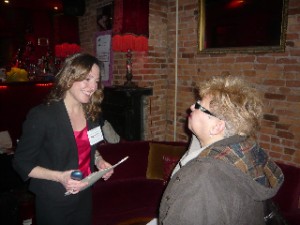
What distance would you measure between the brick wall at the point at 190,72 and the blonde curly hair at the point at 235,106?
160 centimetres

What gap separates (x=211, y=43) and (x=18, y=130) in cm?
321

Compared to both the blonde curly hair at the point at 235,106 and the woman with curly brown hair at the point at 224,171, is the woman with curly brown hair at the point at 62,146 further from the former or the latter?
the blonde curly hair at the point at 235,106

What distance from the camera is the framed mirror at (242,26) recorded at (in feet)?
8.92

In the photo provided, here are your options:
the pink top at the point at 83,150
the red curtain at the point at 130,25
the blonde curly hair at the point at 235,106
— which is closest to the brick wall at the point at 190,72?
the red curtain at the point at 130,25

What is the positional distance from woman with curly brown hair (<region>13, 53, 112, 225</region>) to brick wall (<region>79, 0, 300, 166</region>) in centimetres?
189

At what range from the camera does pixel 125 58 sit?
12.8 ft

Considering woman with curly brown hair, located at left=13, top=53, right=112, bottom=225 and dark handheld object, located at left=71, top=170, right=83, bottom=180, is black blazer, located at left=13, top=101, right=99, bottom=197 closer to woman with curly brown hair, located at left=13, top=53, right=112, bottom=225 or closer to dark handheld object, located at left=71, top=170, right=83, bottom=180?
woman with curly brown hair, located at left=13, top=53, right=112, bottom=225

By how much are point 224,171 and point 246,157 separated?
16cm

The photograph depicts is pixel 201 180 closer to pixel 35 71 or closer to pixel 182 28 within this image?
pixel 182 28

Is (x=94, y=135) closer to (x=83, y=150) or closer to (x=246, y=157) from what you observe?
(x=83, y=150)

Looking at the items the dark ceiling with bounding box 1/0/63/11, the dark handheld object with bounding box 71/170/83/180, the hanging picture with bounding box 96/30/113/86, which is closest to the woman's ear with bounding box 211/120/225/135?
the dark handheld object with bounding box 71/170/83/180

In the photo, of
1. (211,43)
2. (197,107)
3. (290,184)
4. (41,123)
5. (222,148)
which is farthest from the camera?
(211,43)

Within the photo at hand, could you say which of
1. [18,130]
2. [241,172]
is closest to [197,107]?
[241,172]

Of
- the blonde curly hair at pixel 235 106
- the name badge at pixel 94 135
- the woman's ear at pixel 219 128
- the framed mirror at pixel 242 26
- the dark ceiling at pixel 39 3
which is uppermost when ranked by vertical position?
the dark ceiling at pixel 39 3
